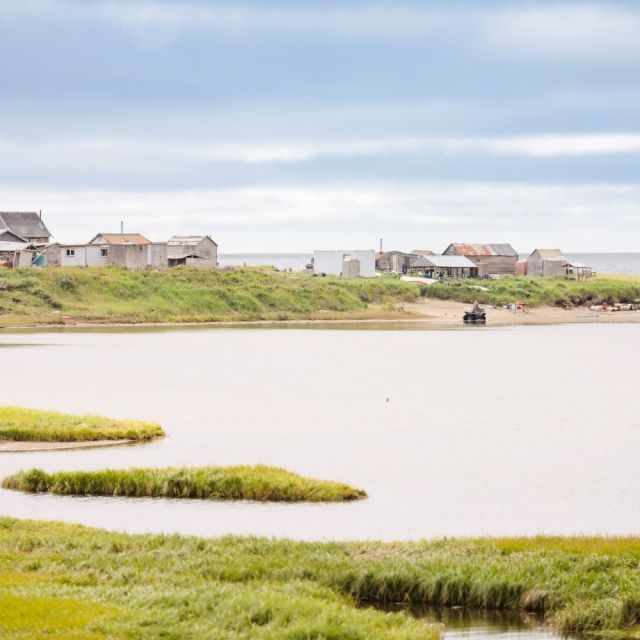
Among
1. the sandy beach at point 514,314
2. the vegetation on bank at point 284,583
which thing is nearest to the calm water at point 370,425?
the vegetation on bank at point 284,583

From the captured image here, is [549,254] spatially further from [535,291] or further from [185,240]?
[185,240]

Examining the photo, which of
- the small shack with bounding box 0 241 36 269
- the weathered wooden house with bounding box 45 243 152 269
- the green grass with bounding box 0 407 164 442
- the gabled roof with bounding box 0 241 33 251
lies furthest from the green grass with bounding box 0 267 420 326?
the green grass with bounding box 0 407 164 442

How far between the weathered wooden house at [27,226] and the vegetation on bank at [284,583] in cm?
14043

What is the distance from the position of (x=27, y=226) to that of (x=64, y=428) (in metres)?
126

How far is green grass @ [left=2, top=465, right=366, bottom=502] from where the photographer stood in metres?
32.0

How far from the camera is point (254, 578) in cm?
2055

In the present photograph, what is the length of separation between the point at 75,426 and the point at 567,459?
57.1ft

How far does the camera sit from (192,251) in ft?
524

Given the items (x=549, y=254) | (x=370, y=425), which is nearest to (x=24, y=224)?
(x=549, y=254)

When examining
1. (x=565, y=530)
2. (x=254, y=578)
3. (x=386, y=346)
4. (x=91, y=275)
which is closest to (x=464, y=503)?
(x=565, y=530)

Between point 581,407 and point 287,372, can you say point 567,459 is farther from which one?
point 287,372

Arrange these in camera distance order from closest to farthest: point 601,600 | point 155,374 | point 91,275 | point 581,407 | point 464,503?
point 601,600 < point 464,503 < point 581,407 < point 155,374 < point 91,275

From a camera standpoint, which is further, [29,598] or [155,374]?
[155,374]

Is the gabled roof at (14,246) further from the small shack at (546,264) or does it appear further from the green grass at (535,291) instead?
the small shack at (546,264)
